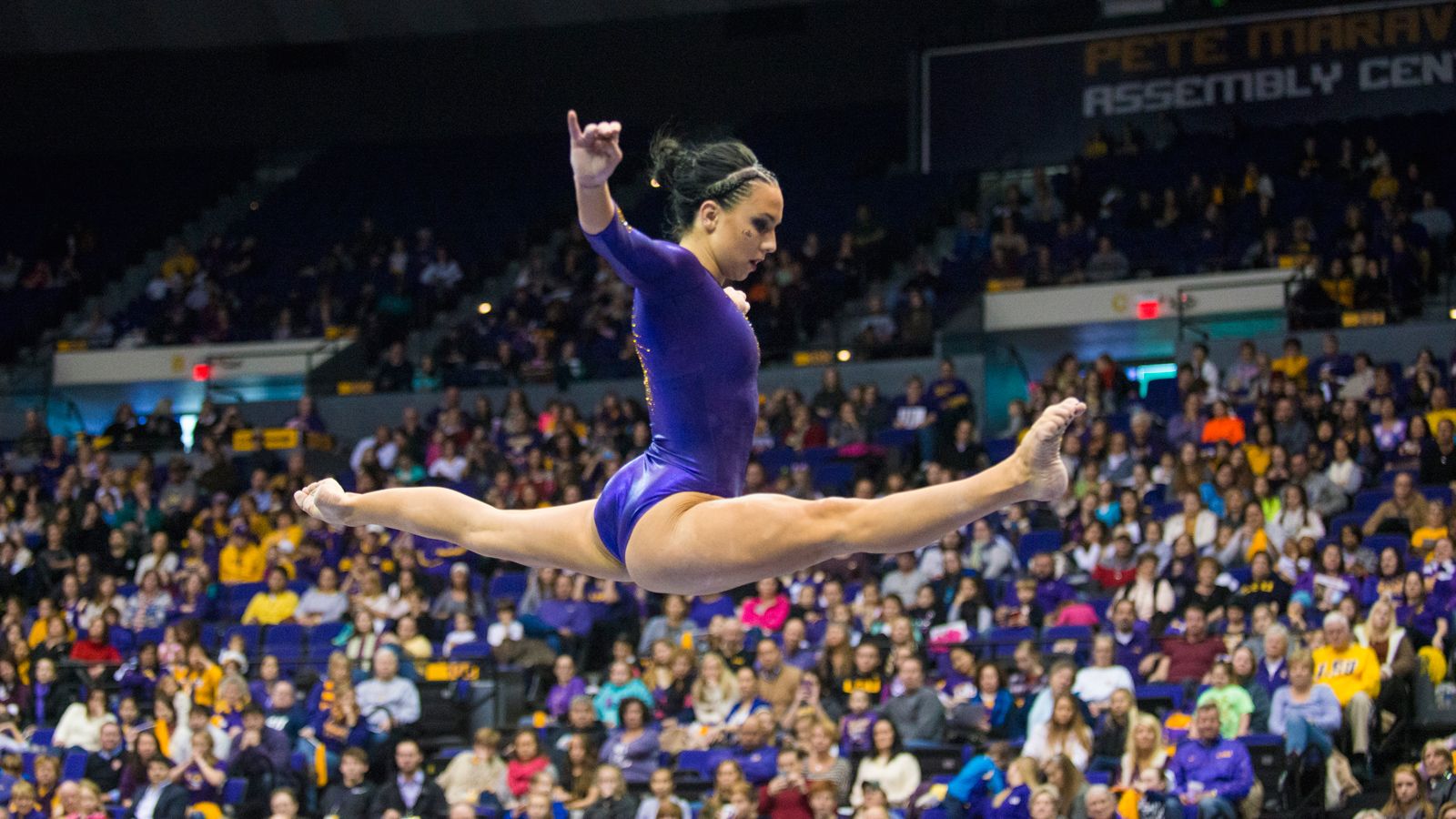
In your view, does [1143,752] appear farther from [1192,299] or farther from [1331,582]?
[1192,299]

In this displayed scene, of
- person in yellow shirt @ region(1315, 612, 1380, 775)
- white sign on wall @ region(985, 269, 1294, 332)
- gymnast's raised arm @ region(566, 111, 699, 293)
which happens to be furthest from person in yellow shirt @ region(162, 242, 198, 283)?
gymnast's raised arm @ region(566, 111, 699, 293)

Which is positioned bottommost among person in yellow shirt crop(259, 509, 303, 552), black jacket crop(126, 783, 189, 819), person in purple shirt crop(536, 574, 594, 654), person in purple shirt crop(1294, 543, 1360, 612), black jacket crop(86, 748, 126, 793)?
black jacket crop(126, 783, 189, 819)

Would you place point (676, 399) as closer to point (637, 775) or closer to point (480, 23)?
point (637, 775)

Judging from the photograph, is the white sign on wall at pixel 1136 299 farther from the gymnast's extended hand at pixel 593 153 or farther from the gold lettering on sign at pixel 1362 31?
the gymnast's extended hand at pixel 593 153

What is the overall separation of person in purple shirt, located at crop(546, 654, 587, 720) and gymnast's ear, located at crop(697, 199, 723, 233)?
679 cm

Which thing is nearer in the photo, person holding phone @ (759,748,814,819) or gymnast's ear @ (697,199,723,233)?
gymnast's ear @ (697,199,723,233)

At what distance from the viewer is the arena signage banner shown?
18.3 metres

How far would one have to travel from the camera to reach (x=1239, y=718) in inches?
375

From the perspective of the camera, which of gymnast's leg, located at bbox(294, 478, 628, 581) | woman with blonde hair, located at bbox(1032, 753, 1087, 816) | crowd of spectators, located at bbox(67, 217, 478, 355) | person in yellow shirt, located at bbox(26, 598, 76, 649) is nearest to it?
gymnast's leg, located at bbox(294, 478, 628, 581)

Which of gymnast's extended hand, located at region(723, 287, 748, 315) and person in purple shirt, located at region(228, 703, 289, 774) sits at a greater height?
gymnast's extended hand, located at region(723, 287, 748, 315)

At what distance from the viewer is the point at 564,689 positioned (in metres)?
11.4

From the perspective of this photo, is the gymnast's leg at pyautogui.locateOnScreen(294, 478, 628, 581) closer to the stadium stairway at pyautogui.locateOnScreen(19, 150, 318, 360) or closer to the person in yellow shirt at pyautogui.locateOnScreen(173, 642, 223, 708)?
the person in yellow shirt at pyautogui.locateOnScreen(173, 642, 223, 708)

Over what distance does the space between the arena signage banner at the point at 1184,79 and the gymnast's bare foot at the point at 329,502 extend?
574 inches

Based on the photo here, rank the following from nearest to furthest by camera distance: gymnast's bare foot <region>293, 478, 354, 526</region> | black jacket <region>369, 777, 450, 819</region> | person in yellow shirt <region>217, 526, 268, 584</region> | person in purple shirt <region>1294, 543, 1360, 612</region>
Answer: gymnast's bare foot <region>293, 478, 354, 526</region>
person in purple shirt <region>1294, 543, 1360, 612</region>
black jacket <region>369, 777, 450, 819</region>
person in yellow shirt <region>217, 526, 268, 584</region>
